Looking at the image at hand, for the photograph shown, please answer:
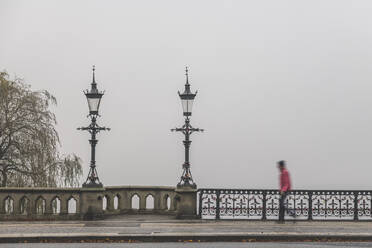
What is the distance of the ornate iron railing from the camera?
22719 mm

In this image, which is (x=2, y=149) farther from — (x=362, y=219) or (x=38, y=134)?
(x=362, y=219)

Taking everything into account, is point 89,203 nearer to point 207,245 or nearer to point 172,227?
point 172,227

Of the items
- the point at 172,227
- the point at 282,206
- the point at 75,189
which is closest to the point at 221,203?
the point at 282,206

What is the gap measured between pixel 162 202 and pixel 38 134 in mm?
9241

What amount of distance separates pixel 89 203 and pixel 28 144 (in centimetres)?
1026

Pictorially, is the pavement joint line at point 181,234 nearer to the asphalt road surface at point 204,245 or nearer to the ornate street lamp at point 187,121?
the asphalt road surface at point 204,245

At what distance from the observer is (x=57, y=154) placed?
32.0 m

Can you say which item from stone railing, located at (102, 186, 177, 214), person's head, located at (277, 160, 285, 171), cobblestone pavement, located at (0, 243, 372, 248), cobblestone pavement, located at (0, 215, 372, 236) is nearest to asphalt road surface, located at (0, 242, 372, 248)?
cobblestone pavement, located at (0, 243, 372, 248)

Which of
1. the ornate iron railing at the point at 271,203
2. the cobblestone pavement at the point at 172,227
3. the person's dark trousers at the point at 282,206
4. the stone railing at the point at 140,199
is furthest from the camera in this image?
the stone railing at the point at 140,199

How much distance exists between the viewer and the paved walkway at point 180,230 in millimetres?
16938

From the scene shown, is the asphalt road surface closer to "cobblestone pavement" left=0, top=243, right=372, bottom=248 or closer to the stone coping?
"cobblestone pavement" left=0, top=243, right=372, bottom=248

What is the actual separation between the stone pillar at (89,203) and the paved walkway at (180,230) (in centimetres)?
65

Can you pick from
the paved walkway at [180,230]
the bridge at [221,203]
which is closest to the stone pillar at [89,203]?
the bridge at [221,203]

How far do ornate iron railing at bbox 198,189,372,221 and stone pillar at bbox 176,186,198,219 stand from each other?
0.33 m
